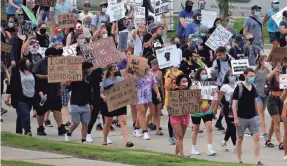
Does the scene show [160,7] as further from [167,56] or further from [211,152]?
[211,152]

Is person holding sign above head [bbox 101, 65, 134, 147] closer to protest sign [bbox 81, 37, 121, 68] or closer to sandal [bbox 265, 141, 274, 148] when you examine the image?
protest sign [bbox 81, 37, 121, 68]

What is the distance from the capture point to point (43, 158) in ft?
46.5

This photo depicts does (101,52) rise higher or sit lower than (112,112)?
higher

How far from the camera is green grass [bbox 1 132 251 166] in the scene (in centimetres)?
1412

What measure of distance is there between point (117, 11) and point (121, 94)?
6382 mm

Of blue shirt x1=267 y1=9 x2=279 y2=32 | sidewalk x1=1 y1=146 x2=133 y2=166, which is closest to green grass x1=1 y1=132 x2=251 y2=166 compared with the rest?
sidewalk x1=1 y1=146 x2=133 y2=166

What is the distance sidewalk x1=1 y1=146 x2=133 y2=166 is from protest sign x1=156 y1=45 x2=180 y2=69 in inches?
218

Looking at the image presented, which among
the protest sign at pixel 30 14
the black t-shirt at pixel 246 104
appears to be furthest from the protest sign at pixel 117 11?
the black t-shirt at pixel 246 104

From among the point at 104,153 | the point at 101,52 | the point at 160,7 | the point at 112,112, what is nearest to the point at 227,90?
the point at 112,112

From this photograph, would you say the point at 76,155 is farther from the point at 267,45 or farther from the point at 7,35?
the point at 267,45

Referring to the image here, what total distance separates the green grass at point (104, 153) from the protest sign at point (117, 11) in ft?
24.5

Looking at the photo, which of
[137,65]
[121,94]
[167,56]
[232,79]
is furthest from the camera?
[167,56]

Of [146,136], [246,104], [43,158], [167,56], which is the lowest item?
[146,136]

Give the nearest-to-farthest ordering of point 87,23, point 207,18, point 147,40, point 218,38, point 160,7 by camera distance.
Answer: point 147,40
point 218,38
point 207,18
point 160,7
point 87,23
